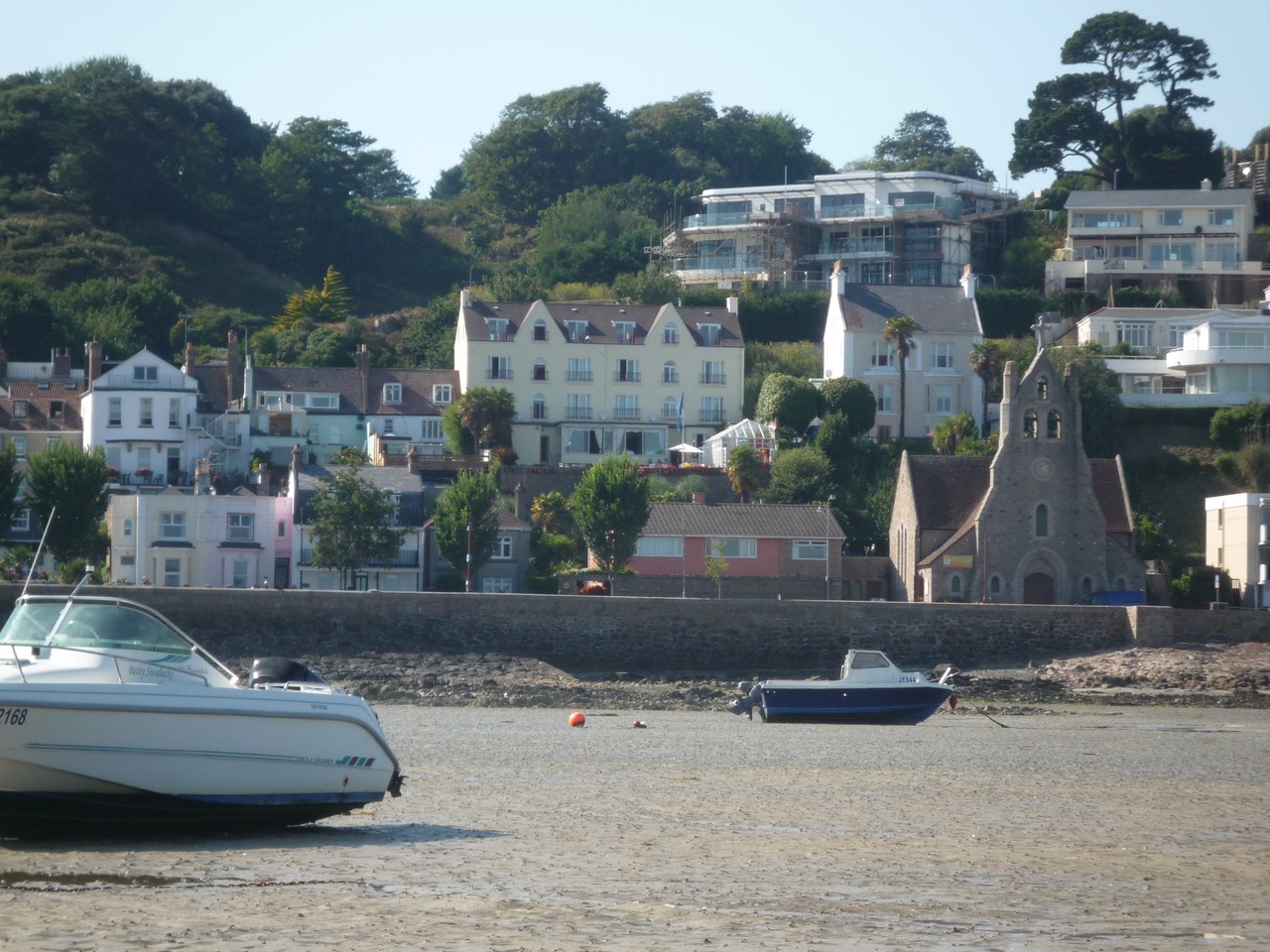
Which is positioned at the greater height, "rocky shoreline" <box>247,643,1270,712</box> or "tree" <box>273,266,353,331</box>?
"tree" <box>273,266,353,331</box>

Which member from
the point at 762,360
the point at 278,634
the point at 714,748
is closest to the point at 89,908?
the point at 714,748

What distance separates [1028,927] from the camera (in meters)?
12.8

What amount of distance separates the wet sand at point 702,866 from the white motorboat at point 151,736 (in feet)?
1.30

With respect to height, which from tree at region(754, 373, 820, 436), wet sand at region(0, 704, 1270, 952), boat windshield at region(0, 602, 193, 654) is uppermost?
tree at region(754, 373, 820, 436)

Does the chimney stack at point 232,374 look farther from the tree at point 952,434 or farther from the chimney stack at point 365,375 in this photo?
the tree at point 952,434

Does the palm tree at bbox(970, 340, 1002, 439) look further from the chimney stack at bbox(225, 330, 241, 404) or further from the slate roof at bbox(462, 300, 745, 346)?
the chimney stack at bbox(225, 330, 241, 404)

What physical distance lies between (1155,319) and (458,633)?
43.7m

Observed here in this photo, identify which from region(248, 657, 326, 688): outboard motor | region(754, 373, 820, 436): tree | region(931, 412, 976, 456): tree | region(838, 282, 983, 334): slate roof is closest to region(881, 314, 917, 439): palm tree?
region(838, 282, 983, 334): slate roof

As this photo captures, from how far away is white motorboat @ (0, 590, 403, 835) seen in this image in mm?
15047

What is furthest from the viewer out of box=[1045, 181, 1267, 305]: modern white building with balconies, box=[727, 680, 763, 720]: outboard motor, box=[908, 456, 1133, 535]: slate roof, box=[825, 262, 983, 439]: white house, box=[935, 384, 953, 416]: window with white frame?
box=[1045, 181, 1267, 305]: modern white building with balconies

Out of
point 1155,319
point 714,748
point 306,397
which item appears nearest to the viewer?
point 714,748

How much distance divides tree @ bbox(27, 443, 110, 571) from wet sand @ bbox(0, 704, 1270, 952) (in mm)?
31490

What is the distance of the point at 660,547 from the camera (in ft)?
190

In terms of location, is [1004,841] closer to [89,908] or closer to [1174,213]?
[89,908]
